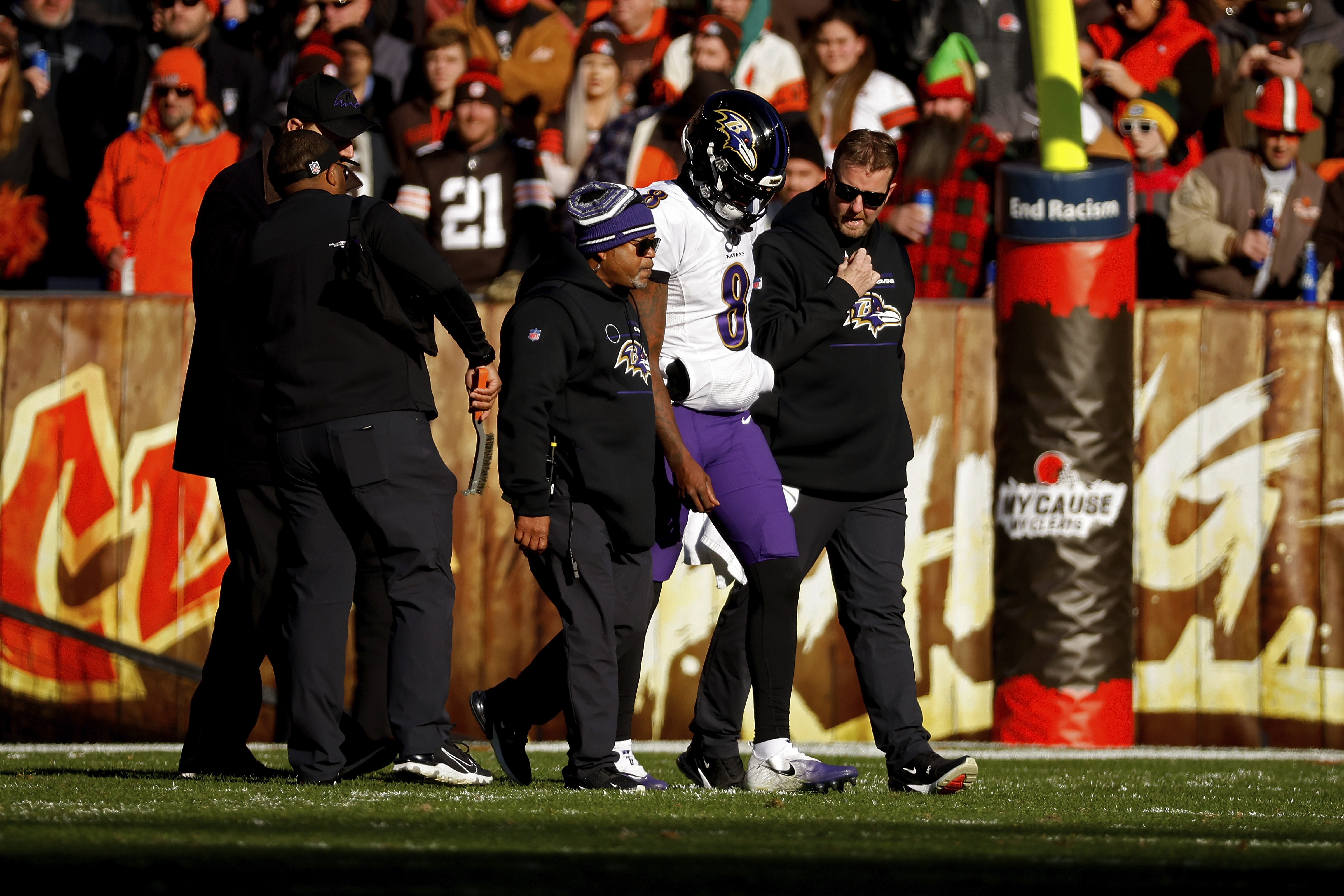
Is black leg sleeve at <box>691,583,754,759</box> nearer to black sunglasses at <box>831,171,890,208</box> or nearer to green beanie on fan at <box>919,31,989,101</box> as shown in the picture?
black sunglasses at <box>831,171,890,208</box>

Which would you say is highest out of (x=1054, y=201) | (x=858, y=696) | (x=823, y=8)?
(x=823, y=8)

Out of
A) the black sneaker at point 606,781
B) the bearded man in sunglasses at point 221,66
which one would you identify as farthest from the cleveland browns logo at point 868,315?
the bearded man in sunglasses at point 221,66

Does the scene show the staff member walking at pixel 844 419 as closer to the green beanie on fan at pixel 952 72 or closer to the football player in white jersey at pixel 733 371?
the football player in white jersey at pixel 733 371

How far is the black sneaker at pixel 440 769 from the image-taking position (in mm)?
5176

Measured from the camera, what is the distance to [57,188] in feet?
34.3

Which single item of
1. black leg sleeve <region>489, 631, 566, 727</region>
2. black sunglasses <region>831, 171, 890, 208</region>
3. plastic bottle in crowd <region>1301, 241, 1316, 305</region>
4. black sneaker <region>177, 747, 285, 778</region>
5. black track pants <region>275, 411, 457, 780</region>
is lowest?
black sneaker <region>177, 747, 285, 778</region>

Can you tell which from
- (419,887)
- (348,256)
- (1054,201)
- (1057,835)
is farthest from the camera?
(1054,201)

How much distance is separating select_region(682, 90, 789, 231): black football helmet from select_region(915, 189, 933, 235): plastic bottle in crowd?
4017mm

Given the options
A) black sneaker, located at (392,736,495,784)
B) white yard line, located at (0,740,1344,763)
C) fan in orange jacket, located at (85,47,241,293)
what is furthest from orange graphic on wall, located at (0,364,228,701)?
black sneaker, located at (392,736,495,784)

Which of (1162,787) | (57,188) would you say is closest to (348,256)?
(1162,787)

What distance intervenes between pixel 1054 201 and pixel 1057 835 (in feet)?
13.8

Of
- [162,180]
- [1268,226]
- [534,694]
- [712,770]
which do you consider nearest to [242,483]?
[534,694]

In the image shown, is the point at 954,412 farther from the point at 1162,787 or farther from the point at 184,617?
the point at 184,617

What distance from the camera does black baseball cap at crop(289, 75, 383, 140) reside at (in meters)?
5.59
